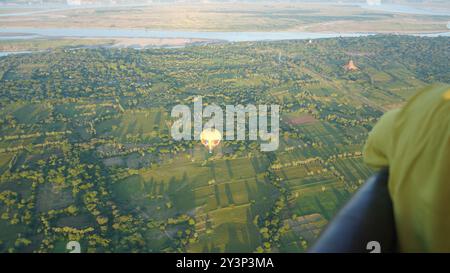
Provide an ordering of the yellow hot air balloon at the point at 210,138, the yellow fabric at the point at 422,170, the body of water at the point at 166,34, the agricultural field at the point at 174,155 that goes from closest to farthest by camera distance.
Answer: the yellow fabric at the point at 422,170 → the agricultural field at the point at 174,155 → the yellow hot air balloon at the point at 210,138 → the body of water at the point at 166,34

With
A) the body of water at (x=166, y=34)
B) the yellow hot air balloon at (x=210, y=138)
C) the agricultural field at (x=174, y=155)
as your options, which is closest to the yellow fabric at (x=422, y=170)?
the agricultural field at (x=174, y=155)

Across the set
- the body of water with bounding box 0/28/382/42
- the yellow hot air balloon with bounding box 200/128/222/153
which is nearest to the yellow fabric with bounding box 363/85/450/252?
the yellow hot air balloon with bounding box 200/128/222/153

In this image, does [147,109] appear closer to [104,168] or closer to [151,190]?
[104,168]

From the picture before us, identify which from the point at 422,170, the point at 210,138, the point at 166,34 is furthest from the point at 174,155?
the point at 166,34

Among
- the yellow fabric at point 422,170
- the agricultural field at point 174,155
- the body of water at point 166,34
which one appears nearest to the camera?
the yellow fabric at point 422,170

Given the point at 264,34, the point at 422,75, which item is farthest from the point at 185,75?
the point at 264,34

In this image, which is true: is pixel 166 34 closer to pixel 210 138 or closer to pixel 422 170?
pixel 210 138

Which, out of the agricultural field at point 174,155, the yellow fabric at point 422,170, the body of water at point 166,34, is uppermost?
the yellow fabric at point 422,170

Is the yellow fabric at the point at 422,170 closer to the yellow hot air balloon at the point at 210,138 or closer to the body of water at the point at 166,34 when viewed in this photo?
the yellow hot air balloon at the point at 210,138
